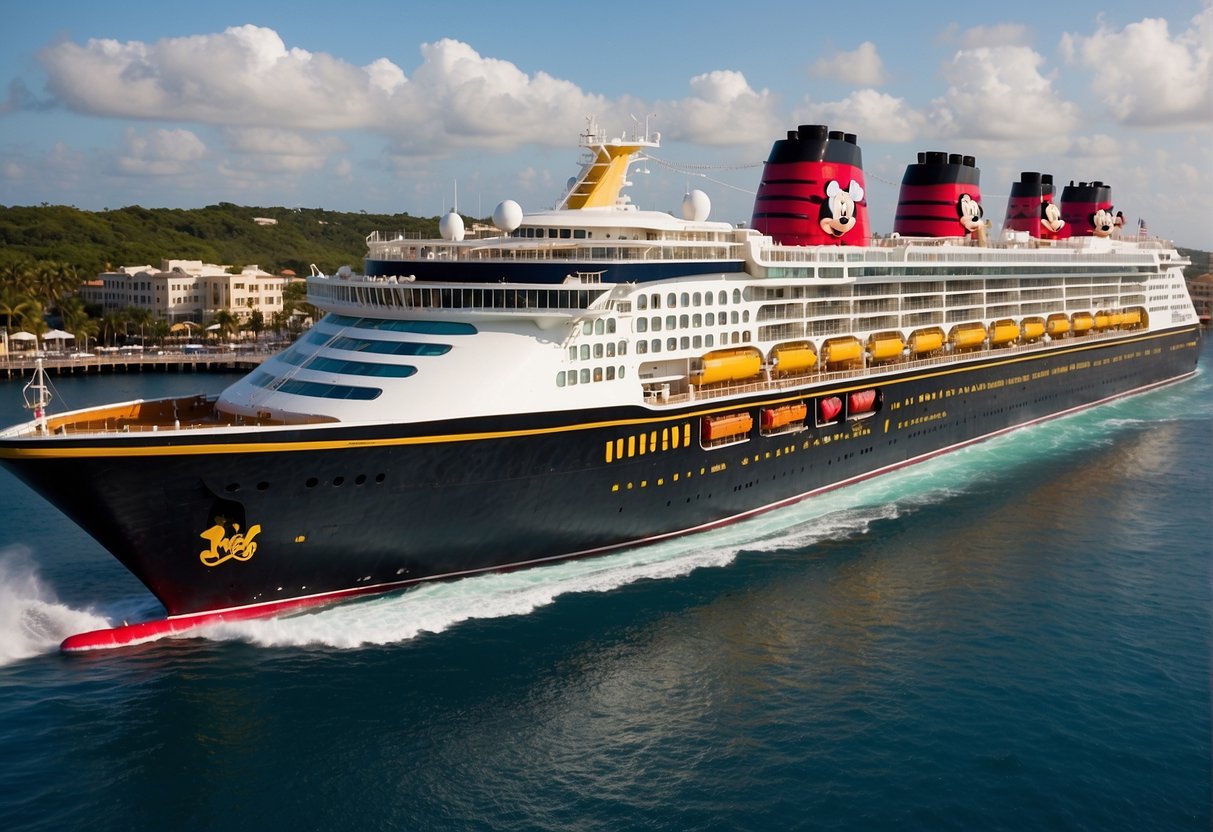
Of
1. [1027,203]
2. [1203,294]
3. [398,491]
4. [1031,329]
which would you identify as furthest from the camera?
[1203,294]

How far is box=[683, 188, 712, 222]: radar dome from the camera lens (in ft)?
110

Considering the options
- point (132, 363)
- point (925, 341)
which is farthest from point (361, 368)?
point (132, 363)

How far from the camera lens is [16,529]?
30.8 meters

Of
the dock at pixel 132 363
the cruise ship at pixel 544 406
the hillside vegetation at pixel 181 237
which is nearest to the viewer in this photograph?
the cruise ship at pixel 544 406

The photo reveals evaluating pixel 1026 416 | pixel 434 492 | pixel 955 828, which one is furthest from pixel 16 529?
pixel 1026 416

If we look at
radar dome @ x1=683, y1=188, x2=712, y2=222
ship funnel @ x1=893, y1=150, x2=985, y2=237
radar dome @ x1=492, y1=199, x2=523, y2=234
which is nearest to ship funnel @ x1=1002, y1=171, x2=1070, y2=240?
ship funnel @ x1=893, y1=150, x2=985, y2=237

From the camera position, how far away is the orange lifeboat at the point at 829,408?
33.3 metres

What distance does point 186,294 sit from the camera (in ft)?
318

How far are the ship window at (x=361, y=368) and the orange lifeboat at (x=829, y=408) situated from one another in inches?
561

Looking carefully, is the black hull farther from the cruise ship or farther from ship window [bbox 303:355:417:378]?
ship window [bbox 303:355:417:378]

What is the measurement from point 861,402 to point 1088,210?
3634cm

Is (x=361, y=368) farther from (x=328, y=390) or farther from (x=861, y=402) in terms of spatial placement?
(x=861, y=402)

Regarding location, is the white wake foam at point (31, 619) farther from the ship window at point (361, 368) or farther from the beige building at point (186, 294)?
the beige building at point (186, 294)

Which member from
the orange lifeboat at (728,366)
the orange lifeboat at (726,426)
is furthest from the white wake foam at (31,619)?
the orange lifeboat at (728,366)
